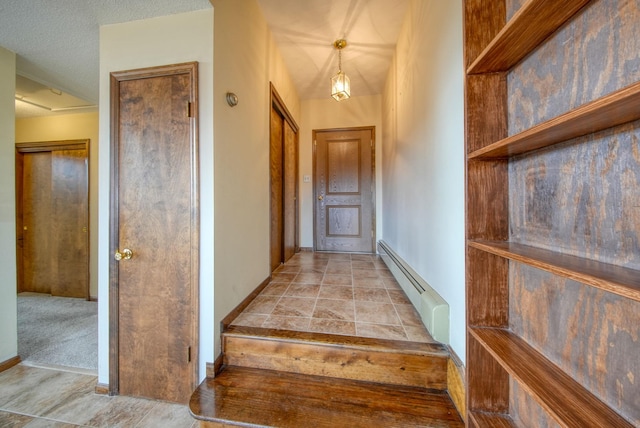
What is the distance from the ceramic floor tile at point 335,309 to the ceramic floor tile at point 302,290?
182 millimetres

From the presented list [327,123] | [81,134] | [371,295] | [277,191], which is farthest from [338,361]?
[81,134]

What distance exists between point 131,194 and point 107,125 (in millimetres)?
481

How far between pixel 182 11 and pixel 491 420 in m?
2.58

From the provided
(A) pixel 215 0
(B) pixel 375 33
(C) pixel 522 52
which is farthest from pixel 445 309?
(B) pixel 375 33

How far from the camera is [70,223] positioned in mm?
3090

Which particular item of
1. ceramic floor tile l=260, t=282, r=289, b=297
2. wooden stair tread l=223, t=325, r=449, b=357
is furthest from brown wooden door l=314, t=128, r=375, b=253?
wooden stair tread l=223, t=325, r=449, b=357

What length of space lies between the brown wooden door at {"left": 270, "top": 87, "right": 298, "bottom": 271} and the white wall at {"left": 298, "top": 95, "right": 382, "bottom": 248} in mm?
182

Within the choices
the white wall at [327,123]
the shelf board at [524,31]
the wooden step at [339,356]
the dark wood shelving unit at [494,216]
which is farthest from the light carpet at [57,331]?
the shelf board at [524,31]

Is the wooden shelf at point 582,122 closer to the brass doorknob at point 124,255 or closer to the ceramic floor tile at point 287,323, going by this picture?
the ceramic floor tile at point 287,323

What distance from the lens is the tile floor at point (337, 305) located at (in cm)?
150

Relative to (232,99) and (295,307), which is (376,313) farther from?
(232,99)

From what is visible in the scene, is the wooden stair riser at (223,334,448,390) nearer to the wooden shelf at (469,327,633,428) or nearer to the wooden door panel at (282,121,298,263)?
the wooden shelf at (469,327,633,428)

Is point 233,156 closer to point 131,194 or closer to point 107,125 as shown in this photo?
point 131,194

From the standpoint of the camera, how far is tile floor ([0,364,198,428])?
127 centimetres
